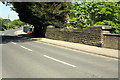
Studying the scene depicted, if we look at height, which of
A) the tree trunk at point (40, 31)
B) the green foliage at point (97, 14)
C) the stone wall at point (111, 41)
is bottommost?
the stone wall at point (111, 41)

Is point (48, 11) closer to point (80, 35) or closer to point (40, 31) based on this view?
point (40, 31)

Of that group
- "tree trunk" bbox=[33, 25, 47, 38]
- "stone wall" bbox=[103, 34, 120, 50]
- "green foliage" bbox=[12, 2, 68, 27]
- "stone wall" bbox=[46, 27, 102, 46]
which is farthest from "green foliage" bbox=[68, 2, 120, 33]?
"tree trunk" bbox=[33, 25, 47, 38]

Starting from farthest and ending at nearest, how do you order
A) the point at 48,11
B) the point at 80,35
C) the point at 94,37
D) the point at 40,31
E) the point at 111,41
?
the point at 40,31 < the point at 48,11 < the point at 80,35 < the point at 94,37 < the point at 111,41

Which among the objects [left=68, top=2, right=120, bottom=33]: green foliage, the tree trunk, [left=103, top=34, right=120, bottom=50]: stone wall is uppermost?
[left=68, top=2, right=120, bottom=33]: green foliage

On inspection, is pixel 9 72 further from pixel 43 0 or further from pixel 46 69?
pixel 43 0

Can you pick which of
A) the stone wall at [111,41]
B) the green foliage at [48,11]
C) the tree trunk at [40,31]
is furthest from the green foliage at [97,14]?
the tree trunk at [40,31]

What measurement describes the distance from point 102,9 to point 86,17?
402 centimetres

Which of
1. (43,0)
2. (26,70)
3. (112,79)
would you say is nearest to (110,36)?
(112,79)

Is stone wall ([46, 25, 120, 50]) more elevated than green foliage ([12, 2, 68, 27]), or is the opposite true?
green foliage ([12, 2, 68, 27])

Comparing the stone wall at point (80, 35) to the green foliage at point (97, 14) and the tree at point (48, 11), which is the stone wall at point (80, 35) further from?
the green foliage at point (97, 14)

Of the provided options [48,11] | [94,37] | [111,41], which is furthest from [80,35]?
[48,11]

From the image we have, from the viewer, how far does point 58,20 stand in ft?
87.6

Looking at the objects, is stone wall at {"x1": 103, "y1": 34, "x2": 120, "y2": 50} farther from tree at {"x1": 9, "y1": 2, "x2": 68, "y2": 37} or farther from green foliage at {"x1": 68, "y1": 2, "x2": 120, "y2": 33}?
tree at {"x1": 9, "y1": 2, "x2": 68, "y2": 37}

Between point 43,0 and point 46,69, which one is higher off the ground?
point 43,0
